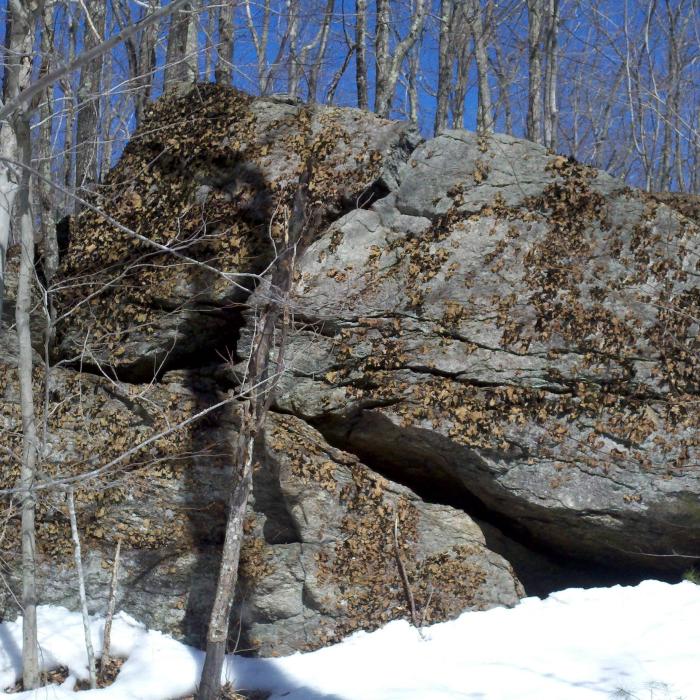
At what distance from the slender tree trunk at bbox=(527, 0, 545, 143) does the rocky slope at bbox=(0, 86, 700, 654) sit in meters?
3.64

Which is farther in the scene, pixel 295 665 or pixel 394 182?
pixel 394 182

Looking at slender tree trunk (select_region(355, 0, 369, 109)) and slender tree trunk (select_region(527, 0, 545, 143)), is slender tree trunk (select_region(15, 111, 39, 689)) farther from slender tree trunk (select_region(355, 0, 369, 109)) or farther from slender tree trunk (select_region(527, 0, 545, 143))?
slender tree trunk (select_region(527, 0, 545, 143))

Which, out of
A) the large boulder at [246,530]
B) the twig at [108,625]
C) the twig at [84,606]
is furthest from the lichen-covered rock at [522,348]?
the twig at [108,625]

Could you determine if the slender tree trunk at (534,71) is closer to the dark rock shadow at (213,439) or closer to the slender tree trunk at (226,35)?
the slender tree trunk at (226,35)

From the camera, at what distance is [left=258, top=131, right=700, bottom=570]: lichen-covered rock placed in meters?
5.52

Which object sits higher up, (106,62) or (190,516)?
(106,62)

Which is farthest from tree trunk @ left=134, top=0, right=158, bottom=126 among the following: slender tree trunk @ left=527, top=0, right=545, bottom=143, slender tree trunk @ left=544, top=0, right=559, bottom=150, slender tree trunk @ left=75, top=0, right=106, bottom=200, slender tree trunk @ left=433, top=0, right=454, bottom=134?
slender tree trunk @ left=544, top=0, right=559, bottom=150

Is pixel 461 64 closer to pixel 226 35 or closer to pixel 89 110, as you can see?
pixel 226 35

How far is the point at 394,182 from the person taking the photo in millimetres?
6363

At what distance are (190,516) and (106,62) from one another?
760cm

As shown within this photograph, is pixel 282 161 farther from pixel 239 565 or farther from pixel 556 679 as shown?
pixel 556 679

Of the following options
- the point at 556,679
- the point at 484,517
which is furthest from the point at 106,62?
the point at 556,679

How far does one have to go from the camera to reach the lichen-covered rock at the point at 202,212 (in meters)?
6.31

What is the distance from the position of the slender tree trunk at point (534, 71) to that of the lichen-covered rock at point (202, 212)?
3.78 m
